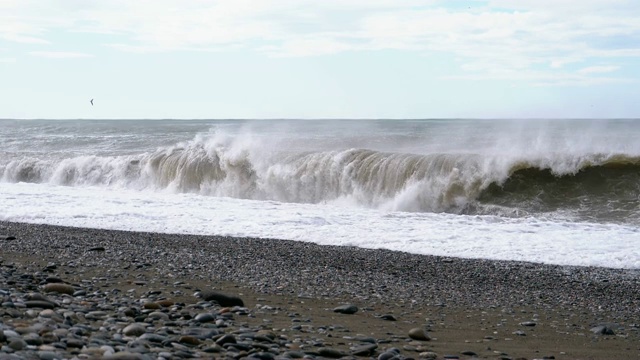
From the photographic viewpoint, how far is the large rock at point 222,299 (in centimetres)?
677

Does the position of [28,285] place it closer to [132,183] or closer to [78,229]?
[78,229]

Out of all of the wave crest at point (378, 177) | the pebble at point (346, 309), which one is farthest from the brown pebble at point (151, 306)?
the wave crest at point (378, 177)

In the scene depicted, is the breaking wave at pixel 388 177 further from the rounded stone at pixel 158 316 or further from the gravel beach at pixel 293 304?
the rounded stone at pixel 158 316

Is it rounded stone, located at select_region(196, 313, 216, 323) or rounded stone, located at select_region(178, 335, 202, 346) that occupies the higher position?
rounded stone, located at select_region(178, 335, 202, 346)

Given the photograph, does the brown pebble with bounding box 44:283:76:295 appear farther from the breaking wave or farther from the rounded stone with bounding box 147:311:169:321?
the breaking wave

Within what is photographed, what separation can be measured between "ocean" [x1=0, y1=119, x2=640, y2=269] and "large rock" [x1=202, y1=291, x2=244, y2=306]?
4.96 metres

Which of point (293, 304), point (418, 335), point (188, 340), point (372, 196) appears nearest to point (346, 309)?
point (293, 304)

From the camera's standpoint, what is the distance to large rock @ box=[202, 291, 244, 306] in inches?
267

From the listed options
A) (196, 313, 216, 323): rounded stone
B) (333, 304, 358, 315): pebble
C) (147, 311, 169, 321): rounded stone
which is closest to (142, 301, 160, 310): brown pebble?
(147, 311, 169, 321): rounded stone

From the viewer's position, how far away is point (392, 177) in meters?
20.9

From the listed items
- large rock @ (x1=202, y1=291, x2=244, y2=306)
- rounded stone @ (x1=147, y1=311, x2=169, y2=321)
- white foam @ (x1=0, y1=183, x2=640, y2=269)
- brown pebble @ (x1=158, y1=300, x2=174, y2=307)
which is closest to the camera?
rounded stone @ (x1=147, y1=311, x2=169, y2=321)

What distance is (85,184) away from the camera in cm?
2592

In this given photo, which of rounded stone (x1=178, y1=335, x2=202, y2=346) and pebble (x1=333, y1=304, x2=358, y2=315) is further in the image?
pebble (x1=333, y1=304, x2=358, y2=315)

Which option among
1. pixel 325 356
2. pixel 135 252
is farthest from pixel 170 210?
pixel 325 356
